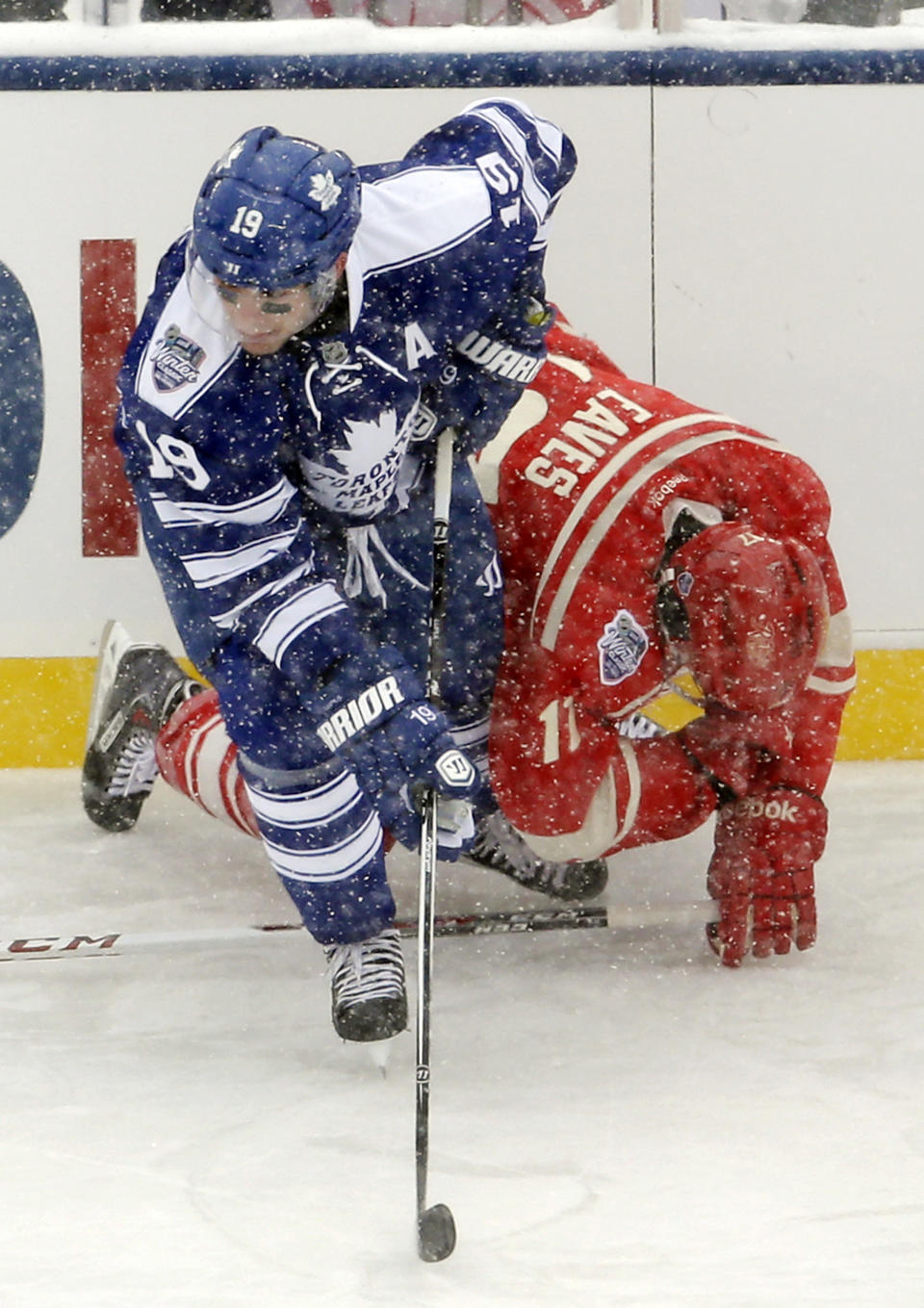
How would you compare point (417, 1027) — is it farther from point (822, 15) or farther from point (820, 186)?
point (822, 15)

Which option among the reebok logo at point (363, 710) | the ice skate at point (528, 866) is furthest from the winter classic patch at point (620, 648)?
the reebok logo at point (363, 710)

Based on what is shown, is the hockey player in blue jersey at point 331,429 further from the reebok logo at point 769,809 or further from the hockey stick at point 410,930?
the reebok logo at point 769,809

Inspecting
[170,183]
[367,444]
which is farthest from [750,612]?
[170,183]

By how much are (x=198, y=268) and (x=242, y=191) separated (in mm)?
134

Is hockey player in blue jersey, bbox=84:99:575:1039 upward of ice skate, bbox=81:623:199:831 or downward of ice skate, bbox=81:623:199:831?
upward

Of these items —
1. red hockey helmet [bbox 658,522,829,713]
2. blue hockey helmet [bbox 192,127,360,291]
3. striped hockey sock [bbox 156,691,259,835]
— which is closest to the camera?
blue hockey helmet [bbox 192,127,360,291]

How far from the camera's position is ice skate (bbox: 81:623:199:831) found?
2941 millimetres

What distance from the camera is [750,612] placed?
7.19 feet

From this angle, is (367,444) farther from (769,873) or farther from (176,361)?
(769,873)

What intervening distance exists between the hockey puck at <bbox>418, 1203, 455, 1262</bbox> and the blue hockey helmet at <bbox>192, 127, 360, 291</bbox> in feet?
3.11

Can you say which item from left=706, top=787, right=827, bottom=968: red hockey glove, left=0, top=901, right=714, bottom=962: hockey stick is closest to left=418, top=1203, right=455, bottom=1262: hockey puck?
left=0, top=901, right=714, bottom=962: hockey stick

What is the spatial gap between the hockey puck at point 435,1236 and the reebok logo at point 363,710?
0.52 m

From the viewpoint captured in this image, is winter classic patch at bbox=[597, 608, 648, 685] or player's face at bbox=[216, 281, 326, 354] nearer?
player's face at bbox=[216, 281, 326, 354]

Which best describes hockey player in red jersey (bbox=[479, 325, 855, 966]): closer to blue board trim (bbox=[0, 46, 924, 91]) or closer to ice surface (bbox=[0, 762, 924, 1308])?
ice surface (bbox=[0, 762, 924, 1308])
